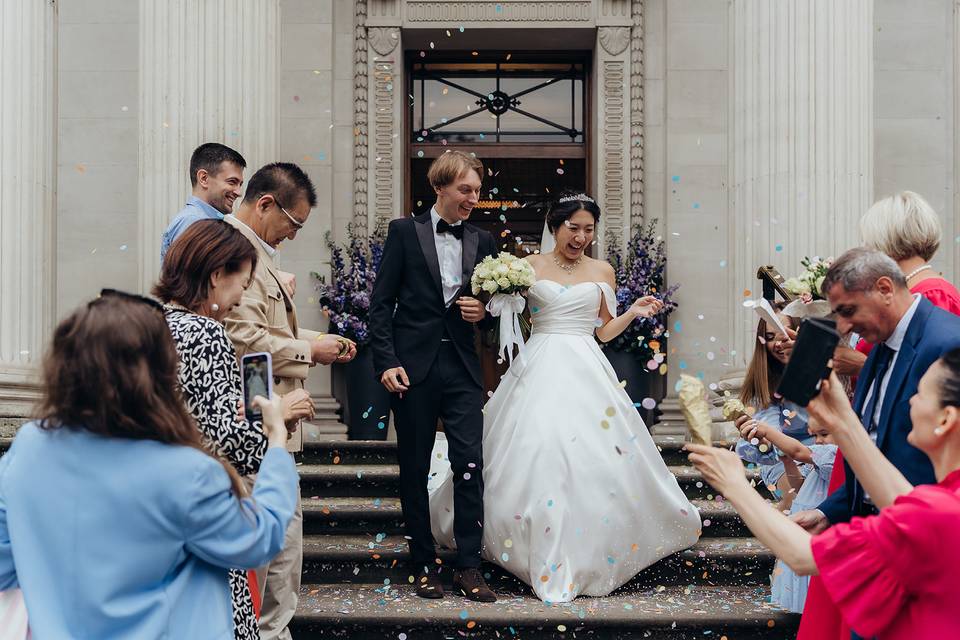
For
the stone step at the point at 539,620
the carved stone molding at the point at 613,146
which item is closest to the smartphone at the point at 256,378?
the stone step at the point at 539,620

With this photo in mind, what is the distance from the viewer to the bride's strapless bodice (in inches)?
236

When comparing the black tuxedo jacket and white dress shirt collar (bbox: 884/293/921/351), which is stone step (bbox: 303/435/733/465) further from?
white dress shirt collar (bbox: 884/293/921/351)

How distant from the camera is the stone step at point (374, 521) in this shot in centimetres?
634

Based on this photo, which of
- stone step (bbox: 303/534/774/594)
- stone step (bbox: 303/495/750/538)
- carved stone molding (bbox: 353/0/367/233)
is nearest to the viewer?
stone step (bbox: 303/534/774/594)

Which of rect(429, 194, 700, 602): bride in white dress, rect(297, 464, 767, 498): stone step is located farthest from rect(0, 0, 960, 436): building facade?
rect(429, 194, 700, 602): bride in white dress

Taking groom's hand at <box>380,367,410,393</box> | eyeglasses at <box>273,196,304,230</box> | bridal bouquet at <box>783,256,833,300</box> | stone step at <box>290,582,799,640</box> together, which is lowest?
stone step at <box>290,582,799,640</box>

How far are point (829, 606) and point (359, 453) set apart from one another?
4370mm

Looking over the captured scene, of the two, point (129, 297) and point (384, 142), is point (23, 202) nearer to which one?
point (384, 142)

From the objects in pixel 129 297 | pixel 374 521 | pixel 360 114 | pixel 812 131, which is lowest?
pixel 374 521

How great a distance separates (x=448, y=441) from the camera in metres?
5.47

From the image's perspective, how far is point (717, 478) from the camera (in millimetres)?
2617

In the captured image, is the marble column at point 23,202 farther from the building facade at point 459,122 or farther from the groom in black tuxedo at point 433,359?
the groom in black tuxedo at point 433,359

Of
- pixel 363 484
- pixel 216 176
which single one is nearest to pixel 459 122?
pixel 363 484

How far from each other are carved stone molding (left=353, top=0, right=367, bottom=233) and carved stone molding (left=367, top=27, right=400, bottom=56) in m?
0.06
